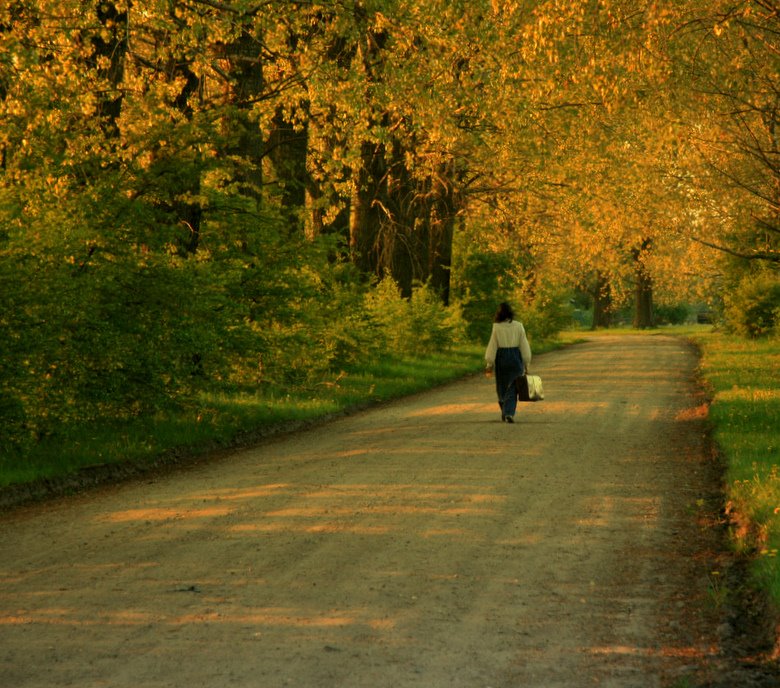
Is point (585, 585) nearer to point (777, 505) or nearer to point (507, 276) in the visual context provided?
point (777, 505)

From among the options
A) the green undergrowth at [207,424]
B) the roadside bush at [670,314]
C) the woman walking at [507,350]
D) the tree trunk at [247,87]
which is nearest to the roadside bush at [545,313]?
the green undergrowth at [207,424]

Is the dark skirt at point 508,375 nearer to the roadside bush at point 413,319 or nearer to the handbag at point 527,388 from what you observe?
the handbag at point 527,388

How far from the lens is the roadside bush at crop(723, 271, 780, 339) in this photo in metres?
47.9

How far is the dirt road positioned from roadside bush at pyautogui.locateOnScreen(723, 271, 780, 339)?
34654 millimetres

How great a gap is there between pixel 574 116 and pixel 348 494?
2121cm

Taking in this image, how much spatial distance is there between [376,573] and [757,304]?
42.9 meters

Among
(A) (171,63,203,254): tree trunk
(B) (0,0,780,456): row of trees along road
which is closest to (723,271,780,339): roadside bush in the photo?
(B) (0,0,780,456): row of trees along road

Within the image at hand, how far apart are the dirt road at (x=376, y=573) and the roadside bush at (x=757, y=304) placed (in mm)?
34654

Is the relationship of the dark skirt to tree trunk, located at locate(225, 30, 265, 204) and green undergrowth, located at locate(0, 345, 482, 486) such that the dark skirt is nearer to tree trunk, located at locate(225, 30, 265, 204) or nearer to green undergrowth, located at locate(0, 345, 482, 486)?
green undergrowth, located at locate(0, 345, 482, 486)

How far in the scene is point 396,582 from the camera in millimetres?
7879

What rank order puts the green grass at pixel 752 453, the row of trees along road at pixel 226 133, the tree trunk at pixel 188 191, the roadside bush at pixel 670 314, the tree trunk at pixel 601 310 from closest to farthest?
the green grass at pixel 752 453 < the row of trees along road at pixel 226 133 < the tree trunk at pixel 188 191 < the tree trunk at pixel 601 310 < the roadside bush at pixel 670 314


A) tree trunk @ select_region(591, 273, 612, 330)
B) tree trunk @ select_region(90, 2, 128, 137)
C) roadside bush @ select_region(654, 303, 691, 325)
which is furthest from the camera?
roadside bush @ select_region(654, 303, 691, 325)

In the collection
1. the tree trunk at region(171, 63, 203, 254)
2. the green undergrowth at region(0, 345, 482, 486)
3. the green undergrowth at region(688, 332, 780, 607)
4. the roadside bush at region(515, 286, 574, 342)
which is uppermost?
the tree trunk at region(171, 63, 203, 254)

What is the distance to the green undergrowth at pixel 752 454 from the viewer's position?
8.97 meters
